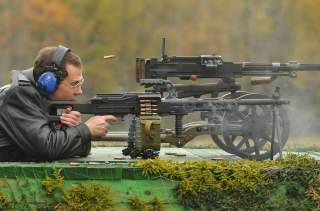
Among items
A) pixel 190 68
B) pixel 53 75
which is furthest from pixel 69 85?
pixel 190 68

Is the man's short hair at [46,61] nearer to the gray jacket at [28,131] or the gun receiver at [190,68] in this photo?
the gray jacket at [28,131]

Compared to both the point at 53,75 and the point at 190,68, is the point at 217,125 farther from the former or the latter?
the point at 53,75

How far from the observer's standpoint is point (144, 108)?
4.58 metres

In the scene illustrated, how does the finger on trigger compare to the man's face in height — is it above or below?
below

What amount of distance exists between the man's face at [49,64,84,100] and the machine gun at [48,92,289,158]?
0.05m

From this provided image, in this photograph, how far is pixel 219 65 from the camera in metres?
6.25

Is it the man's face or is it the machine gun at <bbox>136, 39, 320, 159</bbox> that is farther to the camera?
the machine gun at <bbox>136, 39, 320, 159</bbox>

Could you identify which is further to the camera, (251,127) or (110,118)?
(251,127)

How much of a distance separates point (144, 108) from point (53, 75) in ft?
2.02

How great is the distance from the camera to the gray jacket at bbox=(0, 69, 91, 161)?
4250 mm

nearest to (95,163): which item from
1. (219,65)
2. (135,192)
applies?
(135,192)

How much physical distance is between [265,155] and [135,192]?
160cm

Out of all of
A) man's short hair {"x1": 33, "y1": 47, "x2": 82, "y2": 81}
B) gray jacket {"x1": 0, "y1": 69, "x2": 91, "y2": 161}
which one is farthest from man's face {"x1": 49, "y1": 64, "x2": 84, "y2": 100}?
gray jacket {"x1": 0, "y1": 69, "x2": 91, "y2": 161}

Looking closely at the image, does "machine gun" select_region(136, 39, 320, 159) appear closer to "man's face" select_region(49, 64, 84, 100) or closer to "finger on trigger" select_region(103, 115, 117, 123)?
"finger on trigger" select_region(103, 115, 117, 123)
